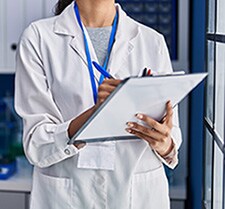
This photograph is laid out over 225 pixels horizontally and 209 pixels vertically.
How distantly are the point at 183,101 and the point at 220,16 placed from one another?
112 centimetres

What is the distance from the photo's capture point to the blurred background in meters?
2.12

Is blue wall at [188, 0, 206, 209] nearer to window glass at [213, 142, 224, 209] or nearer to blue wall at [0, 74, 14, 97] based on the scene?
window glass at [213, 142, 224, 209]

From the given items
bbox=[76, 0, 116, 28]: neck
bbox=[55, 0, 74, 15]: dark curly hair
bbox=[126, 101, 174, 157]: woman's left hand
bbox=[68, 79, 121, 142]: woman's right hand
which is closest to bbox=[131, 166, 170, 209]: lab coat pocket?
bbox=[126, 101, 174, 157]: woman's left hand

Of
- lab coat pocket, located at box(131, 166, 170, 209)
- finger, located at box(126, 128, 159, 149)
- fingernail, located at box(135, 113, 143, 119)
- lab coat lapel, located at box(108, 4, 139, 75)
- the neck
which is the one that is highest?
the neck

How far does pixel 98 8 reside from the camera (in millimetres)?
1498

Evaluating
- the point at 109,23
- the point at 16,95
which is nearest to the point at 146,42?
the point at 109,23

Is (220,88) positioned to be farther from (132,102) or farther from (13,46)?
(13,46)

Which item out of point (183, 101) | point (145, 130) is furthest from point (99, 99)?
point (183, 101)

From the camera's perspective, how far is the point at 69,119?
1472mm

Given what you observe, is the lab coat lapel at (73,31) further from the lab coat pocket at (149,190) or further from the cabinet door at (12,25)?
the cabinet door at (12,25)

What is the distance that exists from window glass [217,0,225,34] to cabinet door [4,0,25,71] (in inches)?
56.1

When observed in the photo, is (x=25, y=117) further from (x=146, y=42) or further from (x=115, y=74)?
(x=146, y=42)

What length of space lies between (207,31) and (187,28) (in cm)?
75

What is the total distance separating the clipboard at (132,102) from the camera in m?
1.15
